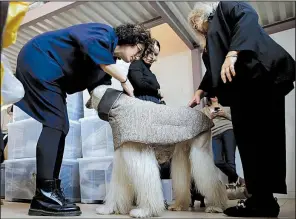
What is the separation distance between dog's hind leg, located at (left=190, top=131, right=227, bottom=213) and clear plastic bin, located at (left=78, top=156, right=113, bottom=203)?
2.48 feet

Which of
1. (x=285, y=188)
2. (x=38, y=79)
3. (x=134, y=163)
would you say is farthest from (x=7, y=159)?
(x=285, y=188)

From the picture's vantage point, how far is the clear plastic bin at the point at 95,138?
6.29ft

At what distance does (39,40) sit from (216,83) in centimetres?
70

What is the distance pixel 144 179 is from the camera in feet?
3.64

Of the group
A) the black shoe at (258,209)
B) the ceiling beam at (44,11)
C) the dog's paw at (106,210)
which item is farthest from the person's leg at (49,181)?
the ceiling beam at (44,11)

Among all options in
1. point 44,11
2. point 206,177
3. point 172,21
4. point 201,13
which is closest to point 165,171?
point 206,177

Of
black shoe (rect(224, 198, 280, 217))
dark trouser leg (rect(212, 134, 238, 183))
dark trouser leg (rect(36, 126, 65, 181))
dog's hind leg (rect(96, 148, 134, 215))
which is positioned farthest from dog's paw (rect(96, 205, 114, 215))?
dark trouser leg (rect(212, 134, 238, 183))

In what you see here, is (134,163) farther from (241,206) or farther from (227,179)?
(227,179)

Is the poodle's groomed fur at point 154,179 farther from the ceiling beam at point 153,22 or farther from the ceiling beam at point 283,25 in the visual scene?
the ceiling beam at point 153,22

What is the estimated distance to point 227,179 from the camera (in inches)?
70.2

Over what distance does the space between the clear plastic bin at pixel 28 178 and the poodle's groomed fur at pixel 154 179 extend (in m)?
0.79

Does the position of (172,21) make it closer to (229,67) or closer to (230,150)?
(230,150)

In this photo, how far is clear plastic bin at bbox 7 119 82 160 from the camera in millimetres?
1980

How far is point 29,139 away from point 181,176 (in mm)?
1149
